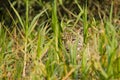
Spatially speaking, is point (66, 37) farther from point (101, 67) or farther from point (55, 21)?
point (101, 67)

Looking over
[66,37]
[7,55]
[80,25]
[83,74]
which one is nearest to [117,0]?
[80,25]

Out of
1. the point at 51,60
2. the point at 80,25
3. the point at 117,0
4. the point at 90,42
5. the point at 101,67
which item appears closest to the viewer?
the point at 101,67

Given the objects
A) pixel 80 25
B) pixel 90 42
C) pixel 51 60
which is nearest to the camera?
pixel 51 60

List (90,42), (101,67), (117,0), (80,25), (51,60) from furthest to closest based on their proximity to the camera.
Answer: (117,0)
(80,25)
(90,42)
(51,60)
(101,67)

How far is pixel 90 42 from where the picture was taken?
327 cm

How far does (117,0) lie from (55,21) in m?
1.62

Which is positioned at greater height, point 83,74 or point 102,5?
point 102,5

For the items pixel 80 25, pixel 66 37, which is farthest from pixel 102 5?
pixel 66 37

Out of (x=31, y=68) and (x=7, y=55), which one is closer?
(x=31, y=68)

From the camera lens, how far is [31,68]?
123 inches

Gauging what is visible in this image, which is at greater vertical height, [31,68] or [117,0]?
[117,0]

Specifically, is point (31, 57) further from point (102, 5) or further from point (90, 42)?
point (102, 5)

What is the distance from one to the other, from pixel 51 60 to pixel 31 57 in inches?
7.2

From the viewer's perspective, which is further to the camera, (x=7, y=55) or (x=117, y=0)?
(x=117, y=0)
